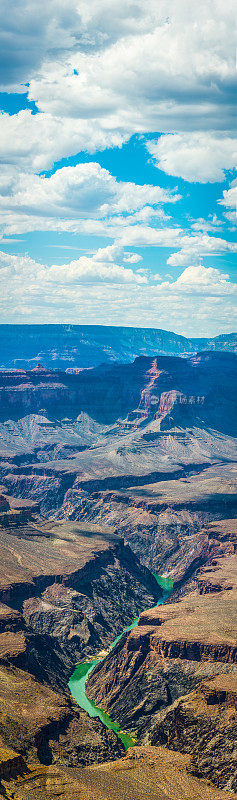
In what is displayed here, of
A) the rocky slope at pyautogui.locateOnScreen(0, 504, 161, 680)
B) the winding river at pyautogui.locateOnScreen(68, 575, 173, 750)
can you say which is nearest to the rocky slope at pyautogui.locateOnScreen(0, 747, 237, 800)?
the winding river at pyautogui.locateOnScreen(68, 575, 173, 750)

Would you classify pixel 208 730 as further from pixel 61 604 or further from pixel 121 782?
pixel 61 604

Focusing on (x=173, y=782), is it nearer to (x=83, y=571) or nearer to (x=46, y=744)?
(x=46, y=744)

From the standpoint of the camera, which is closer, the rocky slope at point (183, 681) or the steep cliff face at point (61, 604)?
the rocky slope at point (183, 681)

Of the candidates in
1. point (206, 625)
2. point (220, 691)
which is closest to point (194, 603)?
point (206, 625)

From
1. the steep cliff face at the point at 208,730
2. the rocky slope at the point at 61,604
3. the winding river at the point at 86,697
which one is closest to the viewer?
the steep cliff face at the point at 208,730

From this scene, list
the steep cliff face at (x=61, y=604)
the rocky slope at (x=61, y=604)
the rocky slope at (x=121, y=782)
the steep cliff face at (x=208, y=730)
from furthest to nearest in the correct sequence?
the steep cliff face at (x=61, y=604)
the rocky slope at (x=61, y=604)
the steep cliff face at (x=208, y=730)
the rocky slope at (x=121, y=782)

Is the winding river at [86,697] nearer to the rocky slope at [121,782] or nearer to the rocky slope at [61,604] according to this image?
the rocky slope at [61,604]

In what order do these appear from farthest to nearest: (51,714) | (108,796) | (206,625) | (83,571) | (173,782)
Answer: (83,571) < (206,625) < (51,714) < (173,782) < (108,796)

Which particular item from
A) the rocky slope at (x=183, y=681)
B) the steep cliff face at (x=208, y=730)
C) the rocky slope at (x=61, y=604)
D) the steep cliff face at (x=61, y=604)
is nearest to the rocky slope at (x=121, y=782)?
the steep cliff face at (x=208, y=730)

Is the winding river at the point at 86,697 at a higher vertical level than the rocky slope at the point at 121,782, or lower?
lower
